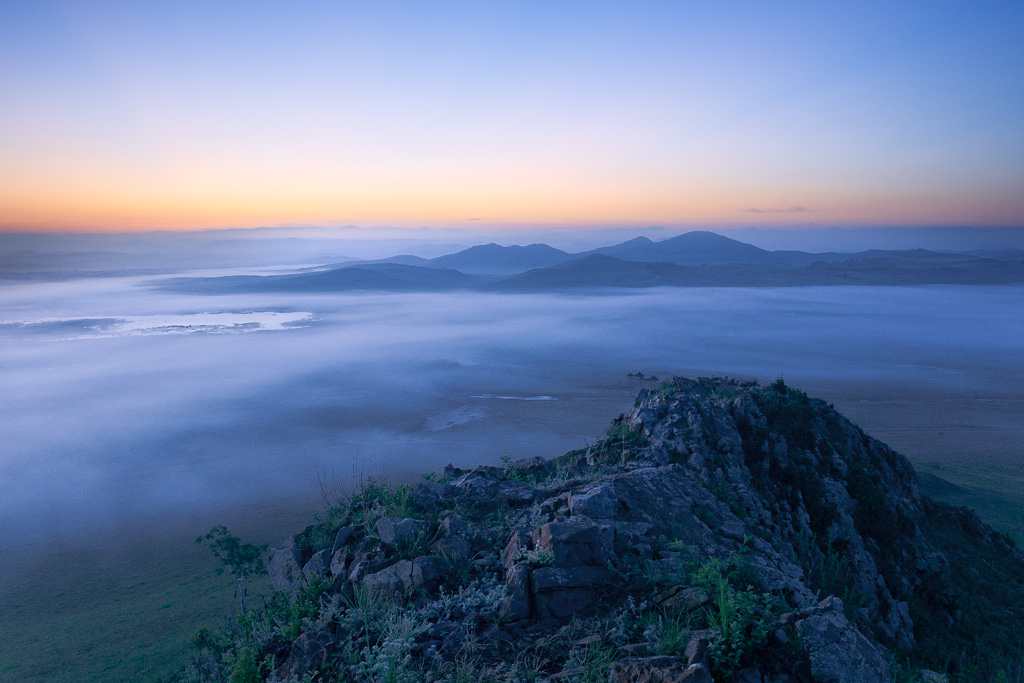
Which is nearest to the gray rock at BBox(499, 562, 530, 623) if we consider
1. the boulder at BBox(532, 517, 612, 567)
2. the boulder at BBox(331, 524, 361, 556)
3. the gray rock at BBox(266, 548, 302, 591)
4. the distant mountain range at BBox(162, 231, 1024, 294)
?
the boulder at BBox(532, 517, 612, 567)

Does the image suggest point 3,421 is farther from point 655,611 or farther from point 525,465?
point 655,611

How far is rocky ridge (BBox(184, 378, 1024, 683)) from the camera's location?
340 centimetres

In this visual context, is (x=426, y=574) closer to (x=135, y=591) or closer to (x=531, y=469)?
(x=531, y=469)

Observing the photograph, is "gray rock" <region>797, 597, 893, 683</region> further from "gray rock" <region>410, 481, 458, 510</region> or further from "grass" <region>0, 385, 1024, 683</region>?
"grass" <region>0, 385, 1024, 683</region>

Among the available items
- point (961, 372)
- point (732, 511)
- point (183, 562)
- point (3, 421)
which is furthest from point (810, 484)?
point (961, 372)

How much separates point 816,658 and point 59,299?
132 m

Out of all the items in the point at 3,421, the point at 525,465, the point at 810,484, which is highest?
the point at 525,465

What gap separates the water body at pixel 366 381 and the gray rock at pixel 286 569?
14.8m

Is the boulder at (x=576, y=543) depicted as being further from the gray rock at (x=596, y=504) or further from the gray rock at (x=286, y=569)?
the gray rock at (x=286, y=569)

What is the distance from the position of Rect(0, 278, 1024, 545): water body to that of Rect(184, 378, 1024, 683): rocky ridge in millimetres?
15361

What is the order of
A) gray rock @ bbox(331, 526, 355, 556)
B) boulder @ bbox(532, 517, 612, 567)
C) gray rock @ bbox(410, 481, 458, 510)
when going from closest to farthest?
boulder @ bbox(532, 517, 612, 567), gray rock @ bbox(331, 526, 355, 556), gray rock @ bbox(410, 481, 458, 510)

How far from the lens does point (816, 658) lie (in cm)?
322

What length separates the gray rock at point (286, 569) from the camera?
213 inches

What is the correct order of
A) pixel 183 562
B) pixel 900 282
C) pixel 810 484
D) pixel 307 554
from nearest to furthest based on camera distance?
pixel 307 554 → pixel 810 484 → pixel 183 562 → pixel 900 282
